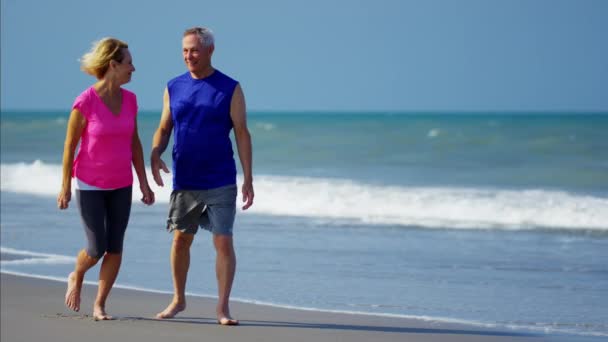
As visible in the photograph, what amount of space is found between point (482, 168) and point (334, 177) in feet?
15.0

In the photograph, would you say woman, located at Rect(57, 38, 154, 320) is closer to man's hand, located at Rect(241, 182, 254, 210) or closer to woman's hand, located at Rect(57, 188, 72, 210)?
woman's hand, located at Rect(57, 188, 72, 210)

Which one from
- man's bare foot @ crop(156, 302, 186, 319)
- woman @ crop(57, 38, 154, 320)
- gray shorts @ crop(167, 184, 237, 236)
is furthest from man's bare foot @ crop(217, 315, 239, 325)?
woman @ crop(57, 38, 154, 320)

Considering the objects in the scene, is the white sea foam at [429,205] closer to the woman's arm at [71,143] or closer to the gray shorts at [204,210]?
the gray shorts at [204,210]

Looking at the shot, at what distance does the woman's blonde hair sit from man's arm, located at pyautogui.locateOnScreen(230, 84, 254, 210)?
0.68 m

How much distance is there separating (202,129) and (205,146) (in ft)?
0.32

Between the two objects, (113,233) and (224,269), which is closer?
(113,233)

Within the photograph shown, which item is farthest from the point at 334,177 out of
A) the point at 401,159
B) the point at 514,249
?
the point at 514,249

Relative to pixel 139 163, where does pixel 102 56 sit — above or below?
above

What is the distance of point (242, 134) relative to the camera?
5.54 meters

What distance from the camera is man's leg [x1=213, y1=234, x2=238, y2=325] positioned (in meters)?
5.63

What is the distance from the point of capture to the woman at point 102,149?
5.34 m

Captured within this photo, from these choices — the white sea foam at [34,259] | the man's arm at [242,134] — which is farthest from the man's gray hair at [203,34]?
the white sea foam at [34,259]

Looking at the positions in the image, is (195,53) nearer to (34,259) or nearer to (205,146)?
(205,146)

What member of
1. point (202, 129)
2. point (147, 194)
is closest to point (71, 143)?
point (147, 194)
